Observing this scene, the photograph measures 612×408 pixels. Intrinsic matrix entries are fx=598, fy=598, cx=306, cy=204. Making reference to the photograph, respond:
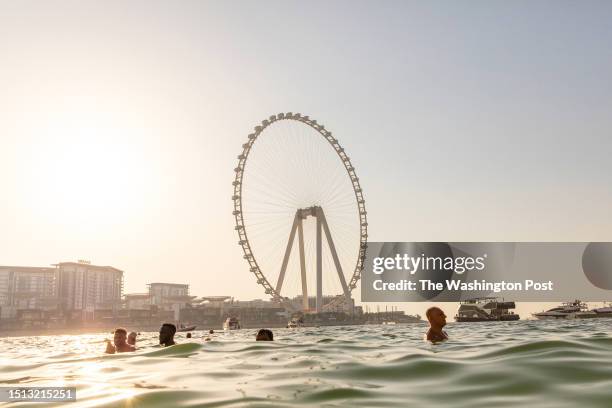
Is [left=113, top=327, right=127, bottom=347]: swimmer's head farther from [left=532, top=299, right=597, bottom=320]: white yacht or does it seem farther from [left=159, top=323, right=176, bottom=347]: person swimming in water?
[left=532, top=299, right=597, bottom=320]: white yacht

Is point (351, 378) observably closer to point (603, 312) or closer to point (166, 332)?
point (166, 332)

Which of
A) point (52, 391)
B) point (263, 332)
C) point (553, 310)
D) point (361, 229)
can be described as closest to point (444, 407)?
point (52, 391)

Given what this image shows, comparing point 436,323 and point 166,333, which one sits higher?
point 436,323

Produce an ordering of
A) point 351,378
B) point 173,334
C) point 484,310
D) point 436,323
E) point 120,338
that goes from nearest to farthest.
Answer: point 351,378, point 436,323, point 120,338, point 173,334, point 484,310

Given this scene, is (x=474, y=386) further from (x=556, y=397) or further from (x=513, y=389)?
(x=556, y=397)

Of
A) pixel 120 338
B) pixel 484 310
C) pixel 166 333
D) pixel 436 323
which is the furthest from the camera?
pixel 484 310

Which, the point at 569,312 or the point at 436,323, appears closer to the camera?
the point at 436,323

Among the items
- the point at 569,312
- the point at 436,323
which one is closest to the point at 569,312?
the point at 569,312

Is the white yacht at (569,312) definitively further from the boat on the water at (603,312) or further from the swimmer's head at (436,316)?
the swimmer's head at (436,316)
